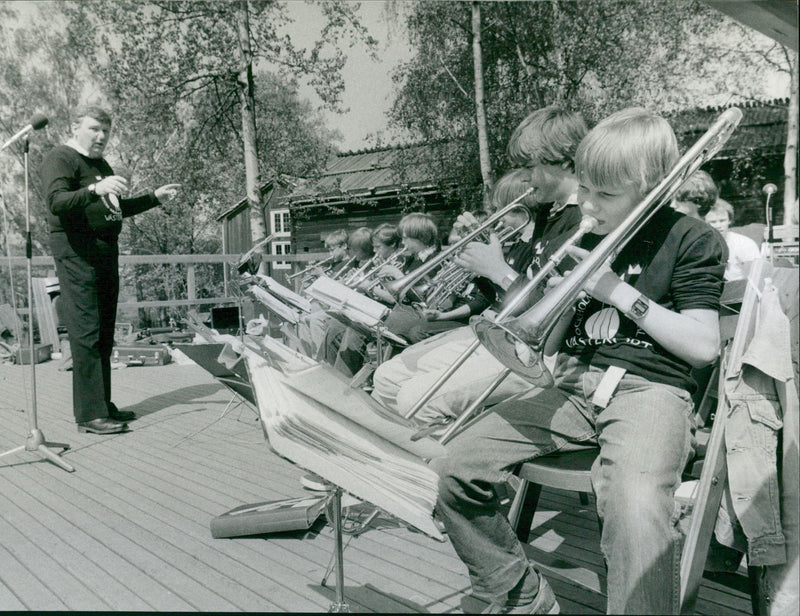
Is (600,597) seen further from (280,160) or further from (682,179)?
(280,160)

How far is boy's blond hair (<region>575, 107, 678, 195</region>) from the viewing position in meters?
1.60

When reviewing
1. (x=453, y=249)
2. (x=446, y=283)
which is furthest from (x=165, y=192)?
(x=453, y=249)

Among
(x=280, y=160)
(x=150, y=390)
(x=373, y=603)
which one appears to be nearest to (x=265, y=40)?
(x=280, y=160)

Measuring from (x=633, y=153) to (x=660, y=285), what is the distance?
0.32 m

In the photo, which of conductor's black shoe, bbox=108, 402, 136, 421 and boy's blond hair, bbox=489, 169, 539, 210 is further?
conductor's black shoe, bbox=108, 402, 136, 421

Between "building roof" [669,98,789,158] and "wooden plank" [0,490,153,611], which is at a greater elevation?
"building roof" [669,98,789,158]

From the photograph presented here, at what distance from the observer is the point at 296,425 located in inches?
52.6

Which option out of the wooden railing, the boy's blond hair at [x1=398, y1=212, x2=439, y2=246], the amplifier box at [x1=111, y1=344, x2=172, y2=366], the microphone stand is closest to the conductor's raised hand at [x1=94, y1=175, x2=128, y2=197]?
the microphone stand

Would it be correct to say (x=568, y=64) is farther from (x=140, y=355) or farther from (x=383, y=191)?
(x=140, y=355)

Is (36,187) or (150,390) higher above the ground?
(36,187)

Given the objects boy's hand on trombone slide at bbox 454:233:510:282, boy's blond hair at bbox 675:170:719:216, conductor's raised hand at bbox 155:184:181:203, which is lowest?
boy's hand on trombone slide at bbox 454:233:510:282

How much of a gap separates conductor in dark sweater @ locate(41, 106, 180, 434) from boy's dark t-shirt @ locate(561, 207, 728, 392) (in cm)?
294

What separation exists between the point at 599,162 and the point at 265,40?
337 centimetres

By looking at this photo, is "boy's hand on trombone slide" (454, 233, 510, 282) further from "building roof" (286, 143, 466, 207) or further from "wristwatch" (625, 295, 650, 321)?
"building roof" (286, 143, 466, 207)
